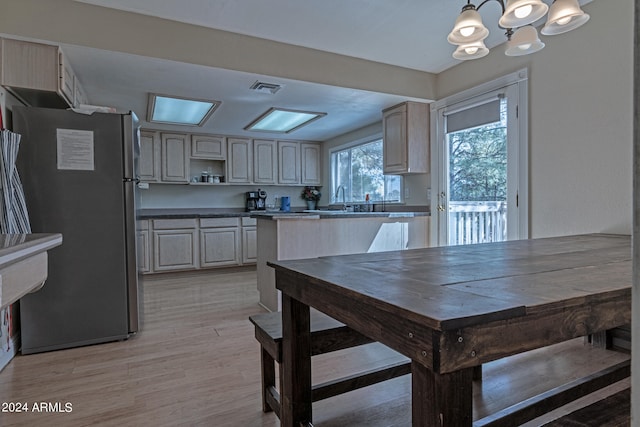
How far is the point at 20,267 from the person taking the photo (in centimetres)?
93

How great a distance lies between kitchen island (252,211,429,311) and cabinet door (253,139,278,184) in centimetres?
258

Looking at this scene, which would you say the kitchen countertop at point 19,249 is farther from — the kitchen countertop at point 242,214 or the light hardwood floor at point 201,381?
the kitchen countertop at point 242,214

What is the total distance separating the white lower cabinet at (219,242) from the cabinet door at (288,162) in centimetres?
120

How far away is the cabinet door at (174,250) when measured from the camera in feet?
16.2

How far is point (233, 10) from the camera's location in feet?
8.55

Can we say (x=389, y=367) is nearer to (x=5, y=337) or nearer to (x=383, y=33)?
(x=5, y=337)

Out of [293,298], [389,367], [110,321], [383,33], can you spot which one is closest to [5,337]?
[110,321]

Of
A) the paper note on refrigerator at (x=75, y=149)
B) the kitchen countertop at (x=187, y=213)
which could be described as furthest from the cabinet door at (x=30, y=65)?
the kitchen countertop at (x=187, y=213)

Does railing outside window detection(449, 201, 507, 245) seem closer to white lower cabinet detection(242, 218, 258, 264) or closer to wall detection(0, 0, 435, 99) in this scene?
wall detection(0, 0, 435, 99)

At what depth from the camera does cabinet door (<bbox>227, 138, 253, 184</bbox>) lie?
5.71 meters

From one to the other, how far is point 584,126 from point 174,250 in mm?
4805

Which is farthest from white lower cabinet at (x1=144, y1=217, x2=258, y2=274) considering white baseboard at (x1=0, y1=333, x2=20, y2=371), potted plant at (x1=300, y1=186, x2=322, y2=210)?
white baseboard at (x1=0, y1=333, x2=20, y2=371)

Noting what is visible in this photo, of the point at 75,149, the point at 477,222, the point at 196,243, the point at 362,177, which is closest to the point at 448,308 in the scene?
the point at 75,149

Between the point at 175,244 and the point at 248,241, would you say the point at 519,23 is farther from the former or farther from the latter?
the point at 175,244
